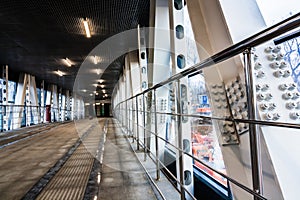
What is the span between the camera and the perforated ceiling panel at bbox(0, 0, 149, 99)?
384cm

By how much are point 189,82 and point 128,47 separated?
4715 millimetres

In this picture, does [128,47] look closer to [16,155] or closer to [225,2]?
[16,155]

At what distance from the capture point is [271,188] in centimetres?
88

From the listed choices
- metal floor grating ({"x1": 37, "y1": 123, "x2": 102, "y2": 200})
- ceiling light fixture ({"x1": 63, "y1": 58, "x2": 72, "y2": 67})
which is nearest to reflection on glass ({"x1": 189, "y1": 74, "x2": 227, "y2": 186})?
metal floor grating ({"x1": 37, "y1": 123, "x2": 102, "y2": 200})

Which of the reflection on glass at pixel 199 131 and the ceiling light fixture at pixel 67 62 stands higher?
the ceiling light fixture at pixel 67 62

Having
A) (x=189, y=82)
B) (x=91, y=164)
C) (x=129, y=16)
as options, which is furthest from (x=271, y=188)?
(x=129, y=16)

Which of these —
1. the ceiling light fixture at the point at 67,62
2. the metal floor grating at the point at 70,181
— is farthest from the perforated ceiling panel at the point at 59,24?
the metal floor grating at the point at 70,181

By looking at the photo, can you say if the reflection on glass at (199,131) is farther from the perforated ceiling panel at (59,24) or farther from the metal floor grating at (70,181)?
the perforated ceiling panel at (59,24)

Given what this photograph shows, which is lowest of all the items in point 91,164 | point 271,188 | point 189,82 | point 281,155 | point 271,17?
point 91,164

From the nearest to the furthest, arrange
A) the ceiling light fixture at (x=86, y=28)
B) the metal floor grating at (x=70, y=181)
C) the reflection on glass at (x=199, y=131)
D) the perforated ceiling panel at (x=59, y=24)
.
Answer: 1. the metal floor grating at (x=70, y=181)
2. the reflection on glass at (x=199, y=131)
3. the perforated ceiling panel at (x=59, y=24)
4. the ceiling light fixture at (x=86, y=28)

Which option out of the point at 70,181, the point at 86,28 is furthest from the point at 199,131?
the point at 86,28

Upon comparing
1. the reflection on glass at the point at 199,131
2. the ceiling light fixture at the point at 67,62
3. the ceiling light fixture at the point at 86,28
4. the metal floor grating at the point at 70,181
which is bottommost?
the metal floor grating at the point at 70,181

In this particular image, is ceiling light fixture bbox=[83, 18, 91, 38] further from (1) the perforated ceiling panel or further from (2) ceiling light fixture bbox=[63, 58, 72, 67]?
(2) ceiling light fixture bbox=[63, 58, 72, 67]

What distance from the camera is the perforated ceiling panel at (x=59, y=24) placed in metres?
3.84
